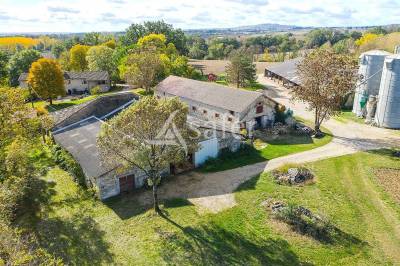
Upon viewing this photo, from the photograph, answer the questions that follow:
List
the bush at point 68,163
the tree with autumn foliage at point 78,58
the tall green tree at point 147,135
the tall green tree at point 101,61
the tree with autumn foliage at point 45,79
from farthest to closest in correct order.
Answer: the tree with autumn foliage at point 78,58
the tall green tree at point 101,61
the tree with autumn foliage at point 45,79
the bush at point 68,163
the tall green tree at point 147,135

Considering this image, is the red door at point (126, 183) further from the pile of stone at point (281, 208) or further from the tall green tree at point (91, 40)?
the tall green tree at point (91, 40)

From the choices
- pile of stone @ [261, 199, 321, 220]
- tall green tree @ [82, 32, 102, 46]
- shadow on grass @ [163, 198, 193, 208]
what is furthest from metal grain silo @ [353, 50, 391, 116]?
tall green tree @ [82, 32, 102, 46]

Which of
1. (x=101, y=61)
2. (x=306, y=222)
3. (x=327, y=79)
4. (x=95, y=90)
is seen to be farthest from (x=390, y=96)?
(x=101, y=61)

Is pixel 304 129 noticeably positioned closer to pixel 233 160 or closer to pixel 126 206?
pixel 233 160

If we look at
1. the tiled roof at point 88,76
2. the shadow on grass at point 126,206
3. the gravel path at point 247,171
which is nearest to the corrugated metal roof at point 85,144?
the shadow on grass at point 126,206

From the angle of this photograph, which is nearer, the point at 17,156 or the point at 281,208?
the point at 281,208

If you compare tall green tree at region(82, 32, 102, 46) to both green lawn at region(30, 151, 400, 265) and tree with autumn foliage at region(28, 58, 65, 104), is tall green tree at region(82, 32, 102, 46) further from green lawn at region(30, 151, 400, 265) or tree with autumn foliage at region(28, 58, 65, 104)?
green lawn at region(30, 151, 400, 265)
